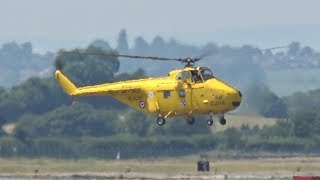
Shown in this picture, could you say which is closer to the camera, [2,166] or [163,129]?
[2,166]

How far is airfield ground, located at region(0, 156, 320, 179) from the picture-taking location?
100 m

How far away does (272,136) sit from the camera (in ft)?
472

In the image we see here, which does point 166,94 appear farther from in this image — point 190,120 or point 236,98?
point 236,98

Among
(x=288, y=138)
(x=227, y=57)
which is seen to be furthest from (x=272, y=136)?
(x=227, y=57)

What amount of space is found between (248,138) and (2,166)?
31.8m

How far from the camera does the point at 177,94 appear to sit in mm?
84250

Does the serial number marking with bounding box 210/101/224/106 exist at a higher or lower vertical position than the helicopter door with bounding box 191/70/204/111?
lower

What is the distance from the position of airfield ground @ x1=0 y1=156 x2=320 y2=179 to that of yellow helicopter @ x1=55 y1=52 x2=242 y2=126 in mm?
11081

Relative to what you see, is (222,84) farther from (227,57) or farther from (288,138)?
(227,57)

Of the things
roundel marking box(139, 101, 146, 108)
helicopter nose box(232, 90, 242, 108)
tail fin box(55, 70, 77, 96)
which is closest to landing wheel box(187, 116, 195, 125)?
helicopter nose box(232, 90, 242, 108)

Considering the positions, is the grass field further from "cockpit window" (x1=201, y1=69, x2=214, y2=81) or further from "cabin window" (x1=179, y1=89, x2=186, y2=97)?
"cabin window" (x1=179, y1=89, x2=186, y2=97)

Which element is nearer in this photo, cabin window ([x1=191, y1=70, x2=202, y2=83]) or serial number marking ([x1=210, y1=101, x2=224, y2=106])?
serial number marking ([x1=210, y1=101, x2=224, y2=106])

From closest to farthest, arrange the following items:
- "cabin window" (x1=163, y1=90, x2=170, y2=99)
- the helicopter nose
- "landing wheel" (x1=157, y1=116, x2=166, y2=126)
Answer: the helicopter nose, "landing wheel" (x1=157, y1=116, x2=166, y2=126), "cabin window" (x1=163, y1=90, x2=170, y2=99)

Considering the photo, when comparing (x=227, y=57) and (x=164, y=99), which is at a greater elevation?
(x=227, y=57)
